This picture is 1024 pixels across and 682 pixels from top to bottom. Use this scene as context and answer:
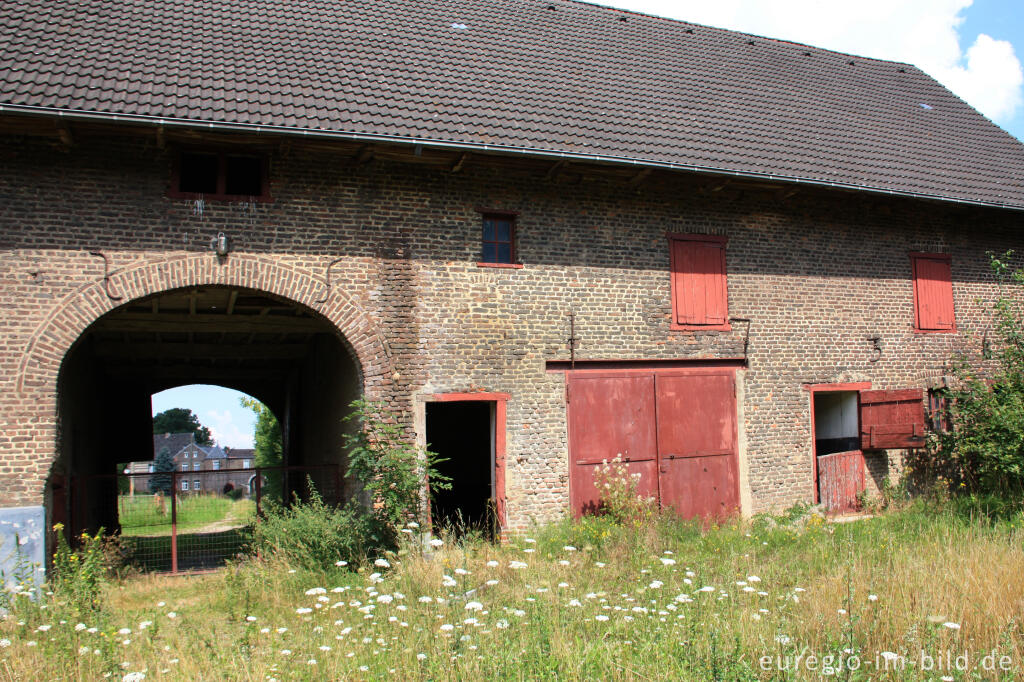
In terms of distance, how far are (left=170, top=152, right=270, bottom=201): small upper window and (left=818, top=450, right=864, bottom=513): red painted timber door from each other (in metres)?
9.42

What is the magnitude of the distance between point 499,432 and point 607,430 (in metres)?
1.66

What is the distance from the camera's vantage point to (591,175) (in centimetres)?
1124

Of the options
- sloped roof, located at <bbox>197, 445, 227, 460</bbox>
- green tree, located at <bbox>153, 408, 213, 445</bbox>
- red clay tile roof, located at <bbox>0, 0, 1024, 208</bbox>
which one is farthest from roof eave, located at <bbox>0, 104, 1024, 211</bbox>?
green tree, located at <bbox>153, 408, 213, 445</bbox>

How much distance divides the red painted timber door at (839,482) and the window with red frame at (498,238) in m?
6.10

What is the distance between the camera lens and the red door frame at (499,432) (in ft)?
33.5

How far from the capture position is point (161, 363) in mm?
18453

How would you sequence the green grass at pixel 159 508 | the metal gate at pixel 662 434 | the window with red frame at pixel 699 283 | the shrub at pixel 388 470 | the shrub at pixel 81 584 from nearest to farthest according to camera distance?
the shrub at pixel 81 584, the shrub at pixel 388 470, the metal gate at pixel 662 434, the window with red frame at pixel 699 283, the green grass at pixel 159 508

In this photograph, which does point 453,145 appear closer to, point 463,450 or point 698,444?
point 698,444

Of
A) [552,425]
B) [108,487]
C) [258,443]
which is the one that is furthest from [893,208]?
[258,443]

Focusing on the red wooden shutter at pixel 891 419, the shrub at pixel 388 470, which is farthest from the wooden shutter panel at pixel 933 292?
the shrub at pixel 388 470

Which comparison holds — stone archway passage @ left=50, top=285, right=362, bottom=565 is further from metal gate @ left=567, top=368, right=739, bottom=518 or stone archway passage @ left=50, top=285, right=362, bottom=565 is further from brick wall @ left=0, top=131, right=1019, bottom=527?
metal gate @ left=567, top=368, right=739, bottom=518

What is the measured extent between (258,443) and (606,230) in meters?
39.2

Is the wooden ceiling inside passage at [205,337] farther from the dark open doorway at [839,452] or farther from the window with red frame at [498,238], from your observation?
the dark open doorway at [839,452]

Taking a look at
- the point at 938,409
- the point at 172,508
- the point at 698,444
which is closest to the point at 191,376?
the point at 172,508
